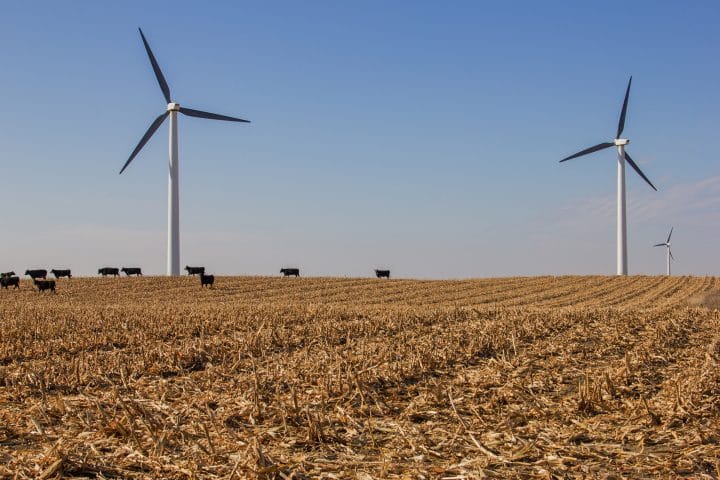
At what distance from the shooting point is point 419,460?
6.00 m

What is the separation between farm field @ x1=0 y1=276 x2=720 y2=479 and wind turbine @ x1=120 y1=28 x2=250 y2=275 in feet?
136

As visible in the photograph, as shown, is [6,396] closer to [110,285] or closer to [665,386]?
[665,386]

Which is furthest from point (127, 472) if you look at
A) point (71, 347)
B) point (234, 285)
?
point (234, 285)

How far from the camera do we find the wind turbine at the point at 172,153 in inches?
2333

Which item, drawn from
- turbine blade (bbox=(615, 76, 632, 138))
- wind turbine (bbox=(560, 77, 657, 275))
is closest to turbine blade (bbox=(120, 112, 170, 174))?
wind turbine (bbox=(560, 77, 657, 275))

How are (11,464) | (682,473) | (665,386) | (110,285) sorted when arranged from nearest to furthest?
(682,473) < (11,464) < (665,386) < (110,285)

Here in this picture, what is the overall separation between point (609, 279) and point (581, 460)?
53363 millimetres

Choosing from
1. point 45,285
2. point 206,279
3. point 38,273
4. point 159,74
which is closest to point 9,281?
point 38,273

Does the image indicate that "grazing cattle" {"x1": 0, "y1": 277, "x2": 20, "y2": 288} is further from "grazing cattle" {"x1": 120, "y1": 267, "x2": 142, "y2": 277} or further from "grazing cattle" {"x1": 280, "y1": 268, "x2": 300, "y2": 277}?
"grazing cattle" {"x1": 280, "y1": 268, "x2": 300, "y2": 277}

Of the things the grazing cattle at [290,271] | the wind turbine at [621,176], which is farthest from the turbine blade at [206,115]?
the wind turbine at [621,176]

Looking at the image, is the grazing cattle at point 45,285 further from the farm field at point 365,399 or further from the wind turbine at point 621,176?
the wind turbine at point 621,176

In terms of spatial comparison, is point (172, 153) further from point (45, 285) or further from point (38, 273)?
point (45, 285)

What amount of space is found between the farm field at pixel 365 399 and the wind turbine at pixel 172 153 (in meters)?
41.6

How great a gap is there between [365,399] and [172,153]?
57.2m
